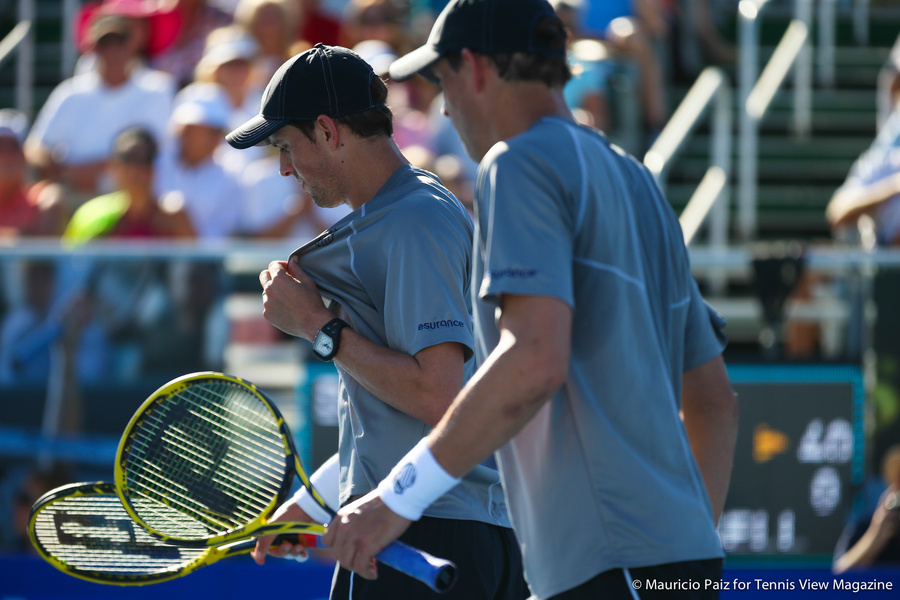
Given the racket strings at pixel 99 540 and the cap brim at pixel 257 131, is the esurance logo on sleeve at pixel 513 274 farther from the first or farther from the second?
the racket strings at pixel 99 540

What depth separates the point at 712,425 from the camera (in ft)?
8.23

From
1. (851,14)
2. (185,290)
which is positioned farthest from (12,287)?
(851,14)

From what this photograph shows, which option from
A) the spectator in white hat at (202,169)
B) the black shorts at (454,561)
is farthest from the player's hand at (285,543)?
the spectator in white hat at (202,169)

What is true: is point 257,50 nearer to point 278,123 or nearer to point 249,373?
point 249,373

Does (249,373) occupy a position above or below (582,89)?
below

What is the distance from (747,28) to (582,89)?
1.45 meters

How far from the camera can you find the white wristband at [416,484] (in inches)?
84.7

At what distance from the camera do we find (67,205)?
657 cm

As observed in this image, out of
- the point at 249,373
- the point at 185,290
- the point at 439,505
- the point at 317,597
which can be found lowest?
the point at 317,597

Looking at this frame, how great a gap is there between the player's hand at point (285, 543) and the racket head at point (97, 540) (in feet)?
0.11

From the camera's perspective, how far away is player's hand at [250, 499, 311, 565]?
109 inches

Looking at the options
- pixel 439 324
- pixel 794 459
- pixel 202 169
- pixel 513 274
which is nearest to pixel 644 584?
pixel 513 274

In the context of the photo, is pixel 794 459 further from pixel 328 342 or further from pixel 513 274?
pixel 513 274

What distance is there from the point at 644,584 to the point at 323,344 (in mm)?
903
